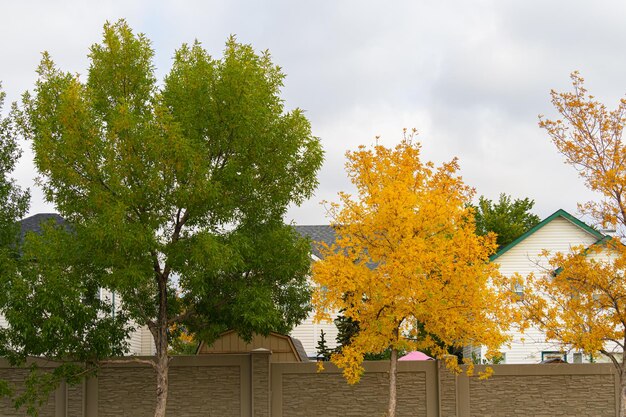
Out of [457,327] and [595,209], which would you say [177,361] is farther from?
[595,209]

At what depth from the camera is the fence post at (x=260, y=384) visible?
72.4 feet

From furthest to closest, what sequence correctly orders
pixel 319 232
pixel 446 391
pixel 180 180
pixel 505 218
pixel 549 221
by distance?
pixel 505 218
pixel 319 232
pixel 549 221
pixel 446 391
pixel 180 180

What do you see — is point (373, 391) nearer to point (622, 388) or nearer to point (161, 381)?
point (161, 381)

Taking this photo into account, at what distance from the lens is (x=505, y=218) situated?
63438 millimetres

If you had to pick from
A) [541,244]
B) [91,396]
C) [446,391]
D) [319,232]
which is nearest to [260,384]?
[91,396]

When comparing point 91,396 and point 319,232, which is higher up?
point 319,232

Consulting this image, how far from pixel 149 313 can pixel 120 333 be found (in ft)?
4.70

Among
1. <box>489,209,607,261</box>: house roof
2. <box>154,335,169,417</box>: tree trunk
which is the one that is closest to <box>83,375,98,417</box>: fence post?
<box>154,335,169,417</box>: tree trunk

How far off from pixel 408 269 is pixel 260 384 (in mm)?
4837

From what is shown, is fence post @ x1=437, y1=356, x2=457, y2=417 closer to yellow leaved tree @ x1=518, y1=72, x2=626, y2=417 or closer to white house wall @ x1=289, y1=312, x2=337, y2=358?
yellow leaved tree @ x1=518, y1=72, x2=626, y2=417

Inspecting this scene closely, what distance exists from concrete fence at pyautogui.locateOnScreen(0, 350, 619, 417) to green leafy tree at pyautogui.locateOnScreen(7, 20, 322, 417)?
4.10 ft

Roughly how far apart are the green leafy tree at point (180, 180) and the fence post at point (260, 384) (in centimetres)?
104

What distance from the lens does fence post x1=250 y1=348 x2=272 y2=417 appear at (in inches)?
869

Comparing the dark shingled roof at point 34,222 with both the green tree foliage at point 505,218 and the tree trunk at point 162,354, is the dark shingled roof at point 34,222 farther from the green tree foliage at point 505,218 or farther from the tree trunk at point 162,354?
→ the green tree foliage at point 505,218
